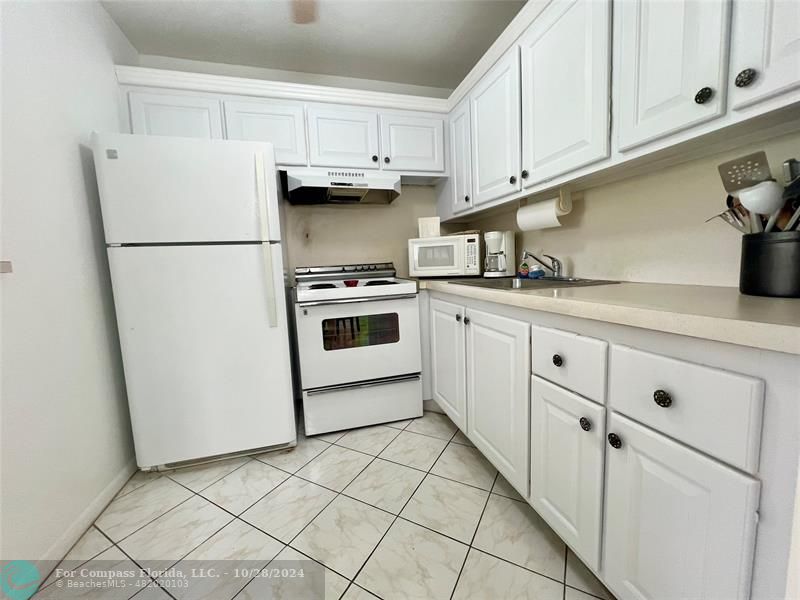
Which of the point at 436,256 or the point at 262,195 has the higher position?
the point at 262,195

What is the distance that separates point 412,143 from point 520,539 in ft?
7.33

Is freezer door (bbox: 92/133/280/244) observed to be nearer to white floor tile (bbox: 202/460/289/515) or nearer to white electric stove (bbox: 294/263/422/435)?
white electric stove (bbox: 294/263/422/435)

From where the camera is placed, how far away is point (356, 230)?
246 centimetres

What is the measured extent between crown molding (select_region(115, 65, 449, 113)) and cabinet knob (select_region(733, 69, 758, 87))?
5.69 feet

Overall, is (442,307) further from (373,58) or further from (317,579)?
(373,58)

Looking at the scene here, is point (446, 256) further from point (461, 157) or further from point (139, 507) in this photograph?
point (139, 507)

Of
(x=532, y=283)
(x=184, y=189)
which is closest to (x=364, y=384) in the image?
(x=532, y=283)

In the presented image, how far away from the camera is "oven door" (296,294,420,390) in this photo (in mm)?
1803

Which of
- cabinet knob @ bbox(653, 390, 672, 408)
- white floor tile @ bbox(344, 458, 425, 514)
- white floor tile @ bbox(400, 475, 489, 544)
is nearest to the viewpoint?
cabinet knob @ bbox(653, 390, 672, 408)

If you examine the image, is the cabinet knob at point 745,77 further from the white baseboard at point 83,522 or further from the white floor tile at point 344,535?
the white baseboard at point 83,522

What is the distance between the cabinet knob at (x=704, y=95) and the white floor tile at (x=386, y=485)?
164cm

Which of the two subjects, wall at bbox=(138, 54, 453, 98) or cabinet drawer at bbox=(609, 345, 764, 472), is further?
wall at bbox=(138, 54, 453, 98)

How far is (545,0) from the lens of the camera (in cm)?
121

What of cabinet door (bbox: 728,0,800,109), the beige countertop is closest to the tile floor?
the beige countertop
